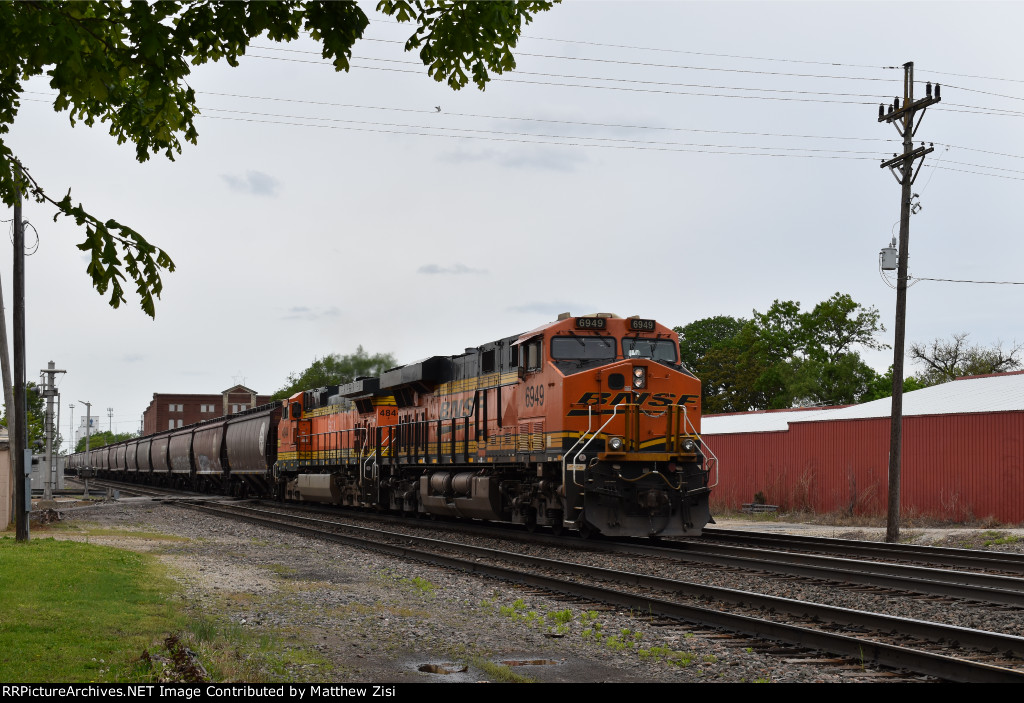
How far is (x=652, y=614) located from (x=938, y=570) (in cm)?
564

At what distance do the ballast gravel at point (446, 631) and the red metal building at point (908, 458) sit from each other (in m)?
18.5

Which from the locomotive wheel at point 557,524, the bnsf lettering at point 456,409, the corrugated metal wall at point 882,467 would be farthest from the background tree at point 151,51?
the corrugated metal wall at point 882,467

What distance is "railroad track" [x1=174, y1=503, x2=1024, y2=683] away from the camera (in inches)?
303

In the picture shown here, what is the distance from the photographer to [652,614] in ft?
34.0

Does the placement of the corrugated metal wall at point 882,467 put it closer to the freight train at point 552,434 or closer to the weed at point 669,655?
the freight train at point 552,434

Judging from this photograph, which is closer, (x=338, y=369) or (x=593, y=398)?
(x=593, y=398)

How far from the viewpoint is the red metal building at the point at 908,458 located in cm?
2662

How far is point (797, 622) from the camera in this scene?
32.0ft

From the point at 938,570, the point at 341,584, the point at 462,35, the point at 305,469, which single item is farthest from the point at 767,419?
the point at 462,35

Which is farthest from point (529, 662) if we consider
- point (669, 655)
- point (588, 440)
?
point (588, 440)

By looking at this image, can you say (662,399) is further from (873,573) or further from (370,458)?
(370,458)

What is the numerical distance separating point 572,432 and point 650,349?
2.68 meters
